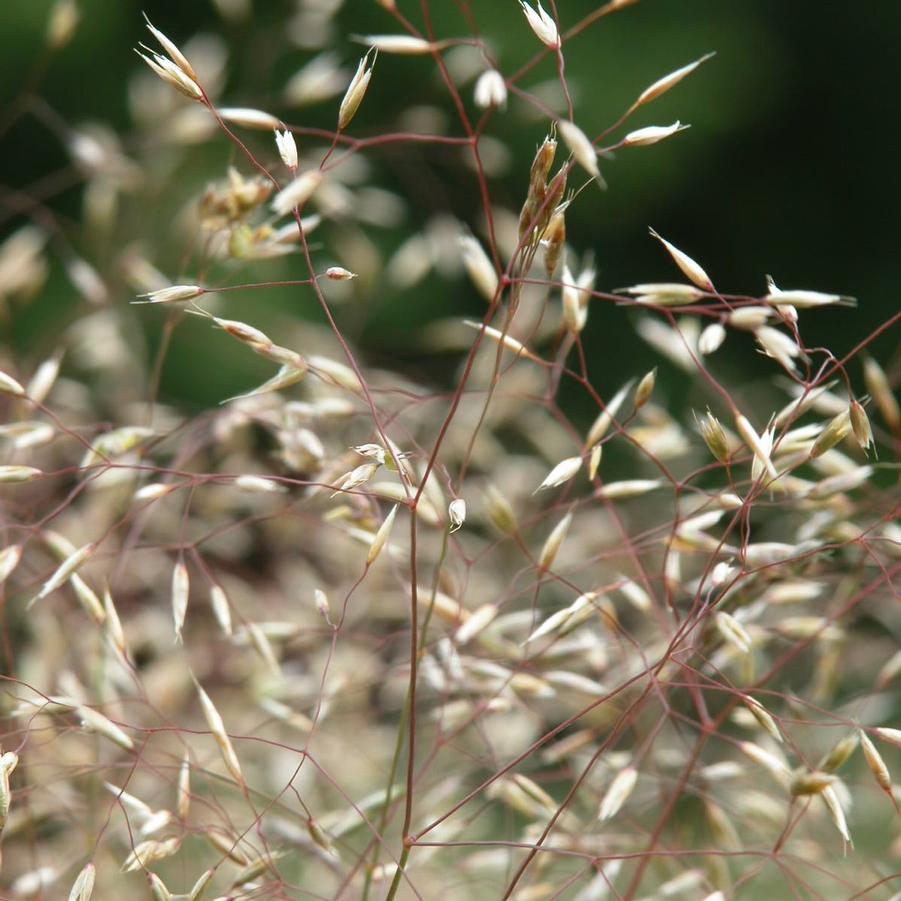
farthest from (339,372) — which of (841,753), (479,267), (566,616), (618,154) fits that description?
(618,154)

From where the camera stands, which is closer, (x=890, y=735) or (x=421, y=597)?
(x=890, y=735)

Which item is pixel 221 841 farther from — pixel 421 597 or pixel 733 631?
pixel 733 631

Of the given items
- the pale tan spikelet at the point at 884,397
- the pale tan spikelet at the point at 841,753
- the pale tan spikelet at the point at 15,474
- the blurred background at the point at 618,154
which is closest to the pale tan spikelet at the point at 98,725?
the pale tan spikelet at the point at 15,474

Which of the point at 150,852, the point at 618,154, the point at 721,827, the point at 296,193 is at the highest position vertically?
the point at 296,193

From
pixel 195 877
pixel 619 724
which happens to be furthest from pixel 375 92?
pixel 619 724

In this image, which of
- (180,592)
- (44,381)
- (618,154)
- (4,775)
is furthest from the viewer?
(618,154)

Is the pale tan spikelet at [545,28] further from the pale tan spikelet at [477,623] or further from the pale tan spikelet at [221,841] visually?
the pale tan spikelet at [221,841]
